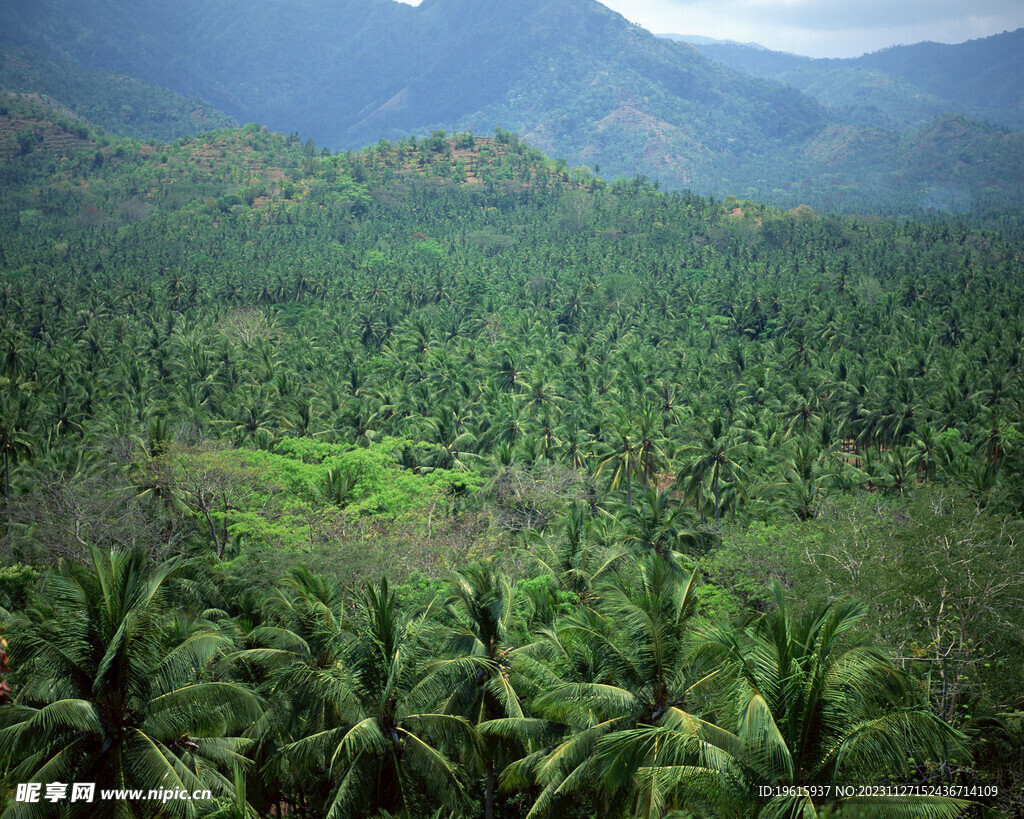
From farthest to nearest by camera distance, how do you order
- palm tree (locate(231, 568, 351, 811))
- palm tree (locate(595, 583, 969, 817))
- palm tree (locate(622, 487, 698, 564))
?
1. palm tree (locate(622, 487, 698, 564))
2. palm tree (locate(231, 568, 351, 811))
3. palm tree (locate(595, 583, 969, 817))

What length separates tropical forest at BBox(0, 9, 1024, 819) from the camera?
14.7 meters

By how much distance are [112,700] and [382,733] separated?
218 inches

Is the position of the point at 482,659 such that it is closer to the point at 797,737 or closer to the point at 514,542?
the point at 797,737

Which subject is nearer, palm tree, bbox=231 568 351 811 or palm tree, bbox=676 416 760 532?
palm tree, bbox=231 568 351 811

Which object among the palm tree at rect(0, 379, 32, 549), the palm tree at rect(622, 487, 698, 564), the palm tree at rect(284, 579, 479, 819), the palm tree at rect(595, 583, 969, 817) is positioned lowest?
the palm tree at rect(0, 379, 32, 549)

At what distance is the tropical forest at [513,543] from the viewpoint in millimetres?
14727

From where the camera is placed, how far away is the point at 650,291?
112 metres

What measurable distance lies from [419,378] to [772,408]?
3180 centimetres

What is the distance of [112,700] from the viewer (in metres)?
15.4

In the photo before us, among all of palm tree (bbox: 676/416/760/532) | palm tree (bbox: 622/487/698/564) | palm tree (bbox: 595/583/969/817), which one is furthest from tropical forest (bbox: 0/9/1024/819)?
palm tree (bbox: 676/416/760/532)

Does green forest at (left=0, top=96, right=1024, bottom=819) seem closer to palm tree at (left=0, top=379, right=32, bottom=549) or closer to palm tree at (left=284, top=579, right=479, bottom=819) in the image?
palm tree at (left=284, top=579, right=479, bottom=819)

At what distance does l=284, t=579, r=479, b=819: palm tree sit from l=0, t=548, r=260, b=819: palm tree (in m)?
2.25

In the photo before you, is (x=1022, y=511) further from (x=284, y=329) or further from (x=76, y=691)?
(x=284, y=329)

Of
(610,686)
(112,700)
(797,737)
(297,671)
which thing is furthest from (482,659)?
(797,737)
